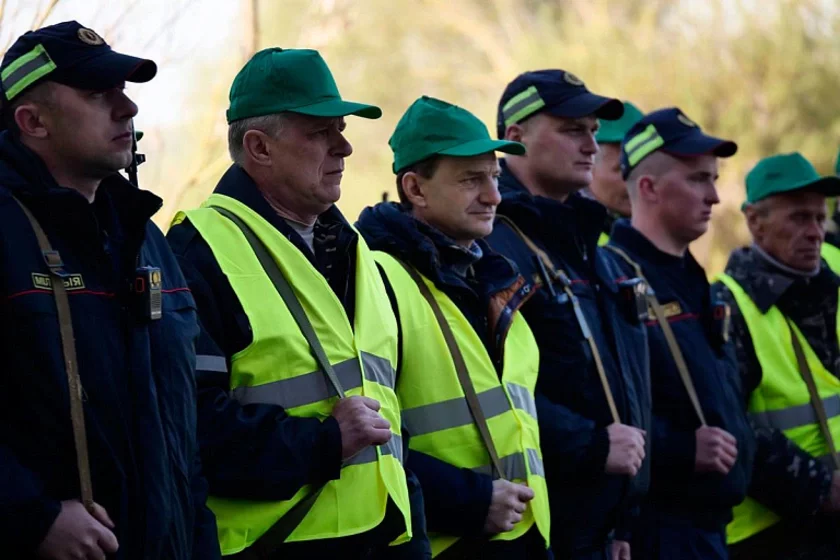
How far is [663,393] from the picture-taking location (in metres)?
6.06

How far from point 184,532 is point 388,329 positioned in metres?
1.03

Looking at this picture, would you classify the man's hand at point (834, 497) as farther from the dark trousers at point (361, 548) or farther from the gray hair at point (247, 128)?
the gray hair at point (247, 128)

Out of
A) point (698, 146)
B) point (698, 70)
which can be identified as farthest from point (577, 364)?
point (698, 70)

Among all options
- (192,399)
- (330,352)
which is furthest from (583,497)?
(192,399)

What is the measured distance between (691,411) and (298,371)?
2.51 metres

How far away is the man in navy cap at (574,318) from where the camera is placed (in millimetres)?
5273

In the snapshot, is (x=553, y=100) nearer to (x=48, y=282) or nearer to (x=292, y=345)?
(x=292, y=345)

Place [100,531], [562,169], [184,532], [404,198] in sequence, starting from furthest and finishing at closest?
[562,169] < [404,198] < [184,532] < [100,531]

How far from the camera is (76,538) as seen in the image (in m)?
3.31

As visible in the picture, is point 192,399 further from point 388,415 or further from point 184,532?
point 388,415

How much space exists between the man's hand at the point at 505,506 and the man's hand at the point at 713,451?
137 cm

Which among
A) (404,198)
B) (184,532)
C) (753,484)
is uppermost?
(404,198)

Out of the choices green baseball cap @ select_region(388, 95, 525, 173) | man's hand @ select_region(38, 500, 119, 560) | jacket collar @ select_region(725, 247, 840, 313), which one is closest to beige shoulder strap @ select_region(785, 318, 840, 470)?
jacket collar @ select_region(725, 247, 840, 313)

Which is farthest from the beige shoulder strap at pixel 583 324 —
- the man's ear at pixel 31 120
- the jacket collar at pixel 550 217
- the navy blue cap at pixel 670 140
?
the man's ear at pixel 31 120
